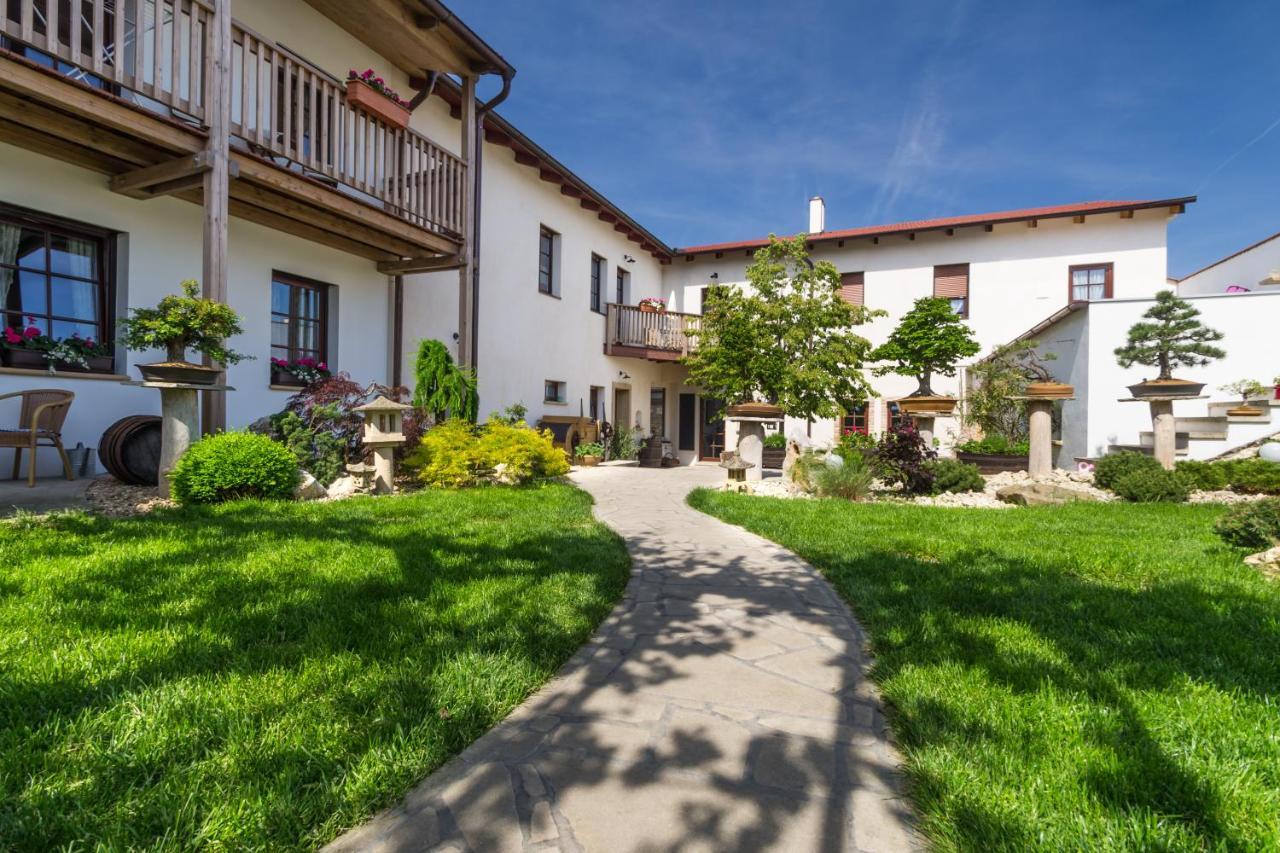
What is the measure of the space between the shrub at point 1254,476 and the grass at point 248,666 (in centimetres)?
891

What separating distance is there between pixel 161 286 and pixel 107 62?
2.26m

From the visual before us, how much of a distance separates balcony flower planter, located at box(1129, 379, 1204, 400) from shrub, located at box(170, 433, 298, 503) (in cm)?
1092

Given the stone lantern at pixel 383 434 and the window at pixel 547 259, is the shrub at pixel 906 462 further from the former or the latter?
the window at pixel 547 259

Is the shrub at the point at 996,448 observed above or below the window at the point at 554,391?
below

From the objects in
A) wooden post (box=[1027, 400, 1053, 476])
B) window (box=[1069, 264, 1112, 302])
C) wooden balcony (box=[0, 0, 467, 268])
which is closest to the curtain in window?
wooden balcony (box=[0, 0, 467, 268])

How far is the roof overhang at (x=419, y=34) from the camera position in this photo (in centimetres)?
772

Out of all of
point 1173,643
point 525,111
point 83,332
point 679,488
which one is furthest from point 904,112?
point 83,332

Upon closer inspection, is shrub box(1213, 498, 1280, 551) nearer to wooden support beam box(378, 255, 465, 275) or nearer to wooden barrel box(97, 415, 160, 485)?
wooden support beam box(378, 255, 465, 275)

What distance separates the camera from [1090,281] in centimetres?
1478

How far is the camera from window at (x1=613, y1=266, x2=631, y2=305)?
16484 mm

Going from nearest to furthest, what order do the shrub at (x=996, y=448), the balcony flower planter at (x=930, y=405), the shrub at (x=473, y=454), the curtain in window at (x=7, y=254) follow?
the curtain in window at (x=7, y=254) → the shrub at (x=473, y=454) → the balcony flower planter at (x=930, y=405) → the shrub at (x=996, y=448)

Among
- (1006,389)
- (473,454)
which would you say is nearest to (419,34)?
(473,454)

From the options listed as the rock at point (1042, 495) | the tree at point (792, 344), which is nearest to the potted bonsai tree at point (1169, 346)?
the rock at point (1042, 495)

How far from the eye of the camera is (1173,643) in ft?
8.94
